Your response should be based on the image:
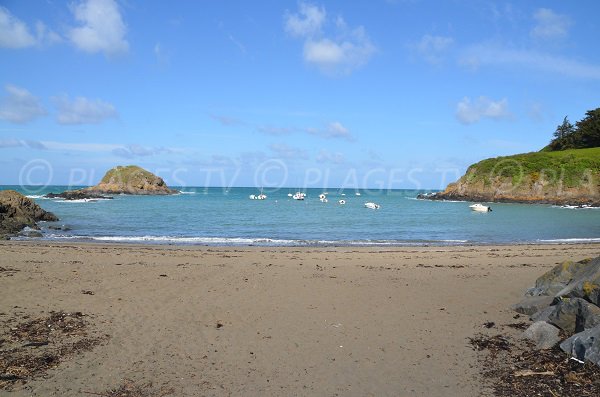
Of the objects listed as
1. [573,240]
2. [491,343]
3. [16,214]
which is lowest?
[491,343]

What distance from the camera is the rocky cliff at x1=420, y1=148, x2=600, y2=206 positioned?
82.3m

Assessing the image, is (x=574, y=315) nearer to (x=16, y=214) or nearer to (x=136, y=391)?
(x=136, y=391)

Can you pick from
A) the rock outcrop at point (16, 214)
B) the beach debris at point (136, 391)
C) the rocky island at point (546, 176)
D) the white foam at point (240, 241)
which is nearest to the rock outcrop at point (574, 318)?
the beach debris at point (136, 391)

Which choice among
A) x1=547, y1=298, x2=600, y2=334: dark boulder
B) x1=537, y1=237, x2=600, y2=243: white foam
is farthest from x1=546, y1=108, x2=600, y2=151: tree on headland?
x1=547, y1=298, x2=600, y2=334: dark boulder

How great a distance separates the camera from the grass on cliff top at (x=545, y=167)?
8406 centimetres

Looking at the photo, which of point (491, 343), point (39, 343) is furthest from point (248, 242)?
point (491, 343)

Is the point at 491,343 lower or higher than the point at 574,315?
lower

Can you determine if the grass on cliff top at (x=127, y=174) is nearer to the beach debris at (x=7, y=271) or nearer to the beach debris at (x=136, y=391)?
the beach debris at (x=7, y=271)

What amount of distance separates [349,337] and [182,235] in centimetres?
2391

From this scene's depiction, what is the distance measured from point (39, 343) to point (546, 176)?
95164mm

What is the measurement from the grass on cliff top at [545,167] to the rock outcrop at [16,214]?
82.9m

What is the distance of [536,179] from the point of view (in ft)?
293

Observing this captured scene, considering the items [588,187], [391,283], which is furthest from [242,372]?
[588,187]

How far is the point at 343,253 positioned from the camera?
21.6m
